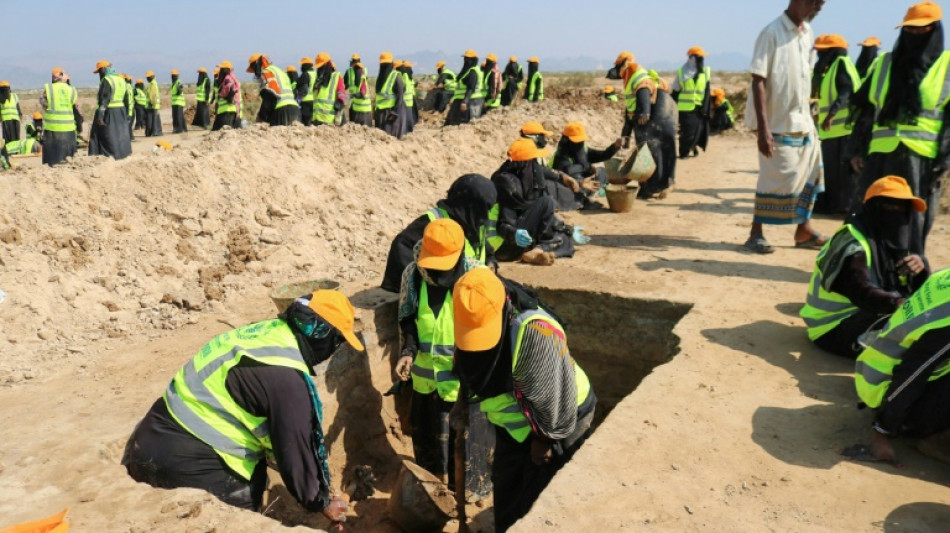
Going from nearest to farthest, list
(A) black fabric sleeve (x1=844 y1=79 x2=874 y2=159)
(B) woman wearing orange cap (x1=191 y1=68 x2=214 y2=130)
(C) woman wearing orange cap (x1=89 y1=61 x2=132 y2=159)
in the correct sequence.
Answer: (A) black fabric sleeve (x1=844 y1=79 x2=874 y2=159), (C) woman wearing orange cap (x1=89 y1=61 x2=132 y2=159), (B) woman wearing orange cap (x1=191 y1=68 x2=214 y2=130)

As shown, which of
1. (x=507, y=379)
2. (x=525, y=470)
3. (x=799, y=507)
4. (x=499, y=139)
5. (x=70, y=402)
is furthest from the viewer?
(x=499, y=139)

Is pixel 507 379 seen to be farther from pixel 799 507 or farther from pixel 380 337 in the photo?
pixel 380 337

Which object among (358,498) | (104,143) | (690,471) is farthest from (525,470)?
(104,143)

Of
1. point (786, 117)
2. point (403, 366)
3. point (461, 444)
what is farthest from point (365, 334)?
point (786, 117)

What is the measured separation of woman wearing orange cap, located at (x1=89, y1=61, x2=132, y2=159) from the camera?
10.2 metres

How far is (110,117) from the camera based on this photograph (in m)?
10.5

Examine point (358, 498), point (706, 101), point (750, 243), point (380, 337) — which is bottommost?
point (358, 498)

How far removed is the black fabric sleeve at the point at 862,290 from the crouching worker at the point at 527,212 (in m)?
2.85

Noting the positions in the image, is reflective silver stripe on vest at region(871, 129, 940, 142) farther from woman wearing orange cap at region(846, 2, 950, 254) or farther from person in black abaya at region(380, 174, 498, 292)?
person in black abaya at region(380, 174, 498, 292)

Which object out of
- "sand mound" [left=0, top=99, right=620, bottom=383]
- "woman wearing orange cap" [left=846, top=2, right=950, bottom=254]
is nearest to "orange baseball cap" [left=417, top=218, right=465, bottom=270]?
"sand mound" [left=0, top=99, right=620, bottom=383]

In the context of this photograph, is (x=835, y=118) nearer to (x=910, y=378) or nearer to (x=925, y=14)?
(x=925, y=14)

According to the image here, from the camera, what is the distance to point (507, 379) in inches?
125

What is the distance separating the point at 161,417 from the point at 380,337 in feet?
7.58

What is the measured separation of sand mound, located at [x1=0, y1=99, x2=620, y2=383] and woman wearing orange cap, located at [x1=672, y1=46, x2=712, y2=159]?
18.6ft
